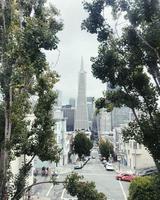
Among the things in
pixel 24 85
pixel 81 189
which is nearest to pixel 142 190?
pixel 81 189

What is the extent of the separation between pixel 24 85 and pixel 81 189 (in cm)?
388

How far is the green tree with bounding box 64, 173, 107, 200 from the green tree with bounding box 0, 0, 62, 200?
153 centimetres

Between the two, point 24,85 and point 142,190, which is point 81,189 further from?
point 142,190

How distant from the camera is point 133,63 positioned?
15625 mm

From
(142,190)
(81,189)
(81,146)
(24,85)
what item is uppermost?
(81,146)

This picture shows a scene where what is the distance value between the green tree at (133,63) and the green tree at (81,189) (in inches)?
77.4

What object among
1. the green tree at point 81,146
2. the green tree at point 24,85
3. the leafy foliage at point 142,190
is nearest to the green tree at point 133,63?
the green tree at point 24,85

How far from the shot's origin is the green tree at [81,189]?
15.1m

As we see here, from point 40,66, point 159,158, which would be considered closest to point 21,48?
point 40,66

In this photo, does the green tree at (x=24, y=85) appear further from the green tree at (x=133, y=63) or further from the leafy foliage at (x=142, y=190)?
the leafy foliage at (x=142, y=190)

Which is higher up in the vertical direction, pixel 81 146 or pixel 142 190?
pixel 81 146

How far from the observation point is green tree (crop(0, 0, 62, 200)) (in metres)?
15.1

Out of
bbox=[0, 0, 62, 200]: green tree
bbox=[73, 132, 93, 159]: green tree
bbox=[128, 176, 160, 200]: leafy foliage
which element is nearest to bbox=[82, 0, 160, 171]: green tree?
bbox=[0, 0, 62, 200]: green tree

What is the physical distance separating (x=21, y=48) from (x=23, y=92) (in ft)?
4.95
